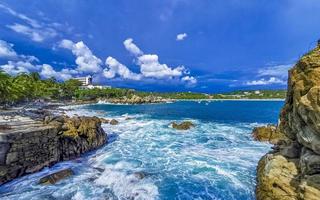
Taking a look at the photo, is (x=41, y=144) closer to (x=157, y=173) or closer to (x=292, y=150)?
(x=157, y=173)

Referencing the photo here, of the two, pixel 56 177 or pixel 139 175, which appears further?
pixel 139 175

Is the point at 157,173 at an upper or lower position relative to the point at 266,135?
lower

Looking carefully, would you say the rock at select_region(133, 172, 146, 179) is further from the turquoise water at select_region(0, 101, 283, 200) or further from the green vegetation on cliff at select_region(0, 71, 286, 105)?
the green vegetation on cliff at select_region(0, 71, 286, 105)

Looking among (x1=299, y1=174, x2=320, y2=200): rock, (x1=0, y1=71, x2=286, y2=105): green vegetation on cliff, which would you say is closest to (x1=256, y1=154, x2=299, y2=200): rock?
(x1=299, y1=174, x2=320, y2=200): rock

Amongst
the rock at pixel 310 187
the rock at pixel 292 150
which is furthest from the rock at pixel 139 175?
the rock at pixel 310 187

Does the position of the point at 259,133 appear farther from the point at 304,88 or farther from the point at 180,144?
the point at 304,88

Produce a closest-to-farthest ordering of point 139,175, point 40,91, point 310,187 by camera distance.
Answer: point 310,187 → point 139,175 → point 40,91

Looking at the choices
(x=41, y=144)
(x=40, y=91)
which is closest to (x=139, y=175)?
(x=41, y=144)
